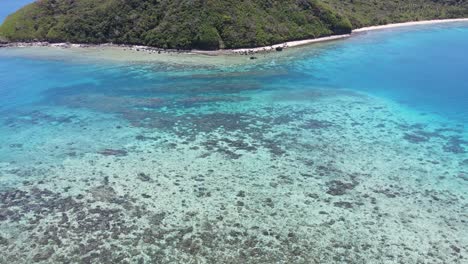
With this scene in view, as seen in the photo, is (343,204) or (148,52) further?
(148,52)

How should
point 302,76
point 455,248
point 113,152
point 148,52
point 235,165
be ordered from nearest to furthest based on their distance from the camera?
point 455,248, point 235,165, point 113,152, point 302,76, point 148,52

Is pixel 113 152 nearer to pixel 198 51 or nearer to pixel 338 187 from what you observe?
pixel 338 187

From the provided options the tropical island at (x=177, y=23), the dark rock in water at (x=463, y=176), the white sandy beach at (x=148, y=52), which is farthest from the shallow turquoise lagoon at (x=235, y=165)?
the tropical island at (x=177, y=23)

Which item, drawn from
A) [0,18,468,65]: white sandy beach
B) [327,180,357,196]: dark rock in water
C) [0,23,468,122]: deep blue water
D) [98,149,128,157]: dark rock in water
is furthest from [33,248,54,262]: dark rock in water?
[0,18,468,65]: white sandy beach

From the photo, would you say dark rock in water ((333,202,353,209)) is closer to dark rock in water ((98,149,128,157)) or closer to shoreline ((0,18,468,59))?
dark rock in water ((98,149,128,157))

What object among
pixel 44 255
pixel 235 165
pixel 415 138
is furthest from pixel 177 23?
pixel 44 255

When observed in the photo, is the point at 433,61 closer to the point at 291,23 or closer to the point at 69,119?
the point at 291,23

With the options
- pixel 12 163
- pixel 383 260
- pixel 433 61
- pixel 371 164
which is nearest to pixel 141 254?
pixel 383 260
